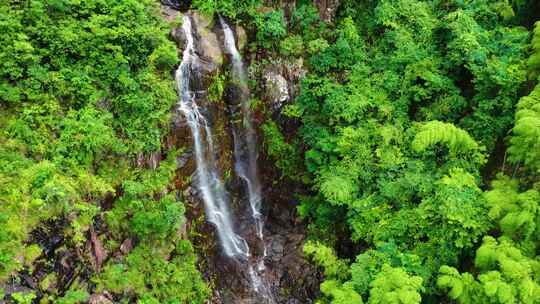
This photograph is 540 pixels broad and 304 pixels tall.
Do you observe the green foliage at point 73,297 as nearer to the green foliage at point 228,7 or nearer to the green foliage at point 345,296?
the green foliage at point 345,296

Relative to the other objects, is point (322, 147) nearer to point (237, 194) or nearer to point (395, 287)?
point (237, 194)

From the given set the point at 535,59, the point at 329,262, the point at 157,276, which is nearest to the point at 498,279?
the point at 329,262

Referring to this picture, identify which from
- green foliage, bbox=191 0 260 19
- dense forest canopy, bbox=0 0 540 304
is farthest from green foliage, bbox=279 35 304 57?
green foliage, bbox=191 0 260 19

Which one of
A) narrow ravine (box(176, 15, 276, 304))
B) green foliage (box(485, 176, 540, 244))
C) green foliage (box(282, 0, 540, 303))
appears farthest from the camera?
narrow ravine (box(176, 15, 276, 304))

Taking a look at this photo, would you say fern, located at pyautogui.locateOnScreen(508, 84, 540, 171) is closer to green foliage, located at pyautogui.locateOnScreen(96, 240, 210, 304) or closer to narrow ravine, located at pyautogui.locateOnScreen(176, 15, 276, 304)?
narrow ravine, located at pyautogui.locateOnScreen(176, 15, 276, 304)

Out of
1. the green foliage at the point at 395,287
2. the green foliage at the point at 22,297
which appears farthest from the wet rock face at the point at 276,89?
the green foliage at the point at 22,297

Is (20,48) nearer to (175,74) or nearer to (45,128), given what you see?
(45,128)

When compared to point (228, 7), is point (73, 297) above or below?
below
